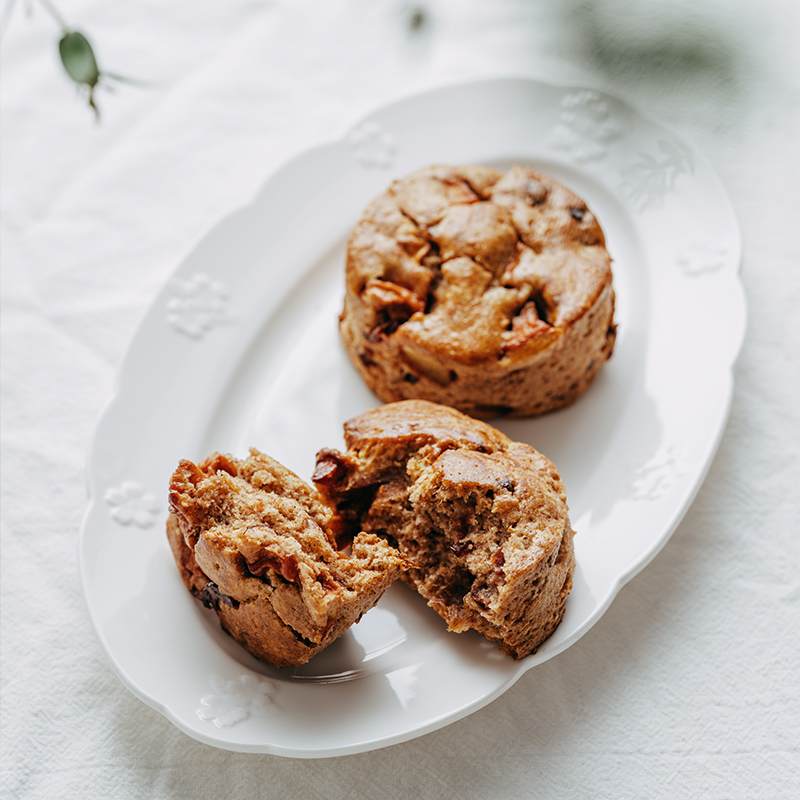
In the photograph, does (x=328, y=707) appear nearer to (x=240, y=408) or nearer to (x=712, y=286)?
(x=240, y=408)

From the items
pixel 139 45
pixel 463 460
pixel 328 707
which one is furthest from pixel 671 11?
pixel 139 45

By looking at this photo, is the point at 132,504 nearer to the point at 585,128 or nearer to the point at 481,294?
the point at 481,294

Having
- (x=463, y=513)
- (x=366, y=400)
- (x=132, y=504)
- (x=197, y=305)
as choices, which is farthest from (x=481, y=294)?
(x=132, y=504)

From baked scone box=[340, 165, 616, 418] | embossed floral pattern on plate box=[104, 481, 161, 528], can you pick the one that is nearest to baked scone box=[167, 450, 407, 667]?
embossed floral pattern on plate box=[104, 481, 161, 528]

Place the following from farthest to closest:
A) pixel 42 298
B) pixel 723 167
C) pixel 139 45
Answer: pixel 139 45, pixel 723 167, pixel 42 298

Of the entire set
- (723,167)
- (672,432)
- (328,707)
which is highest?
(723,167)

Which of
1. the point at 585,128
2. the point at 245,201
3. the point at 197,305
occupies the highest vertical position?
the point at 585,128

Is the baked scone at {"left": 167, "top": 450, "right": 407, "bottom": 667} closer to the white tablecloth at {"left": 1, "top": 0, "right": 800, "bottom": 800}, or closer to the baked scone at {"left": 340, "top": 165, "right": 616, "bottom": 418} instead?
the white tablecloth at {"left": 1, "top": 0, "right": 800, "bottom": 800}
